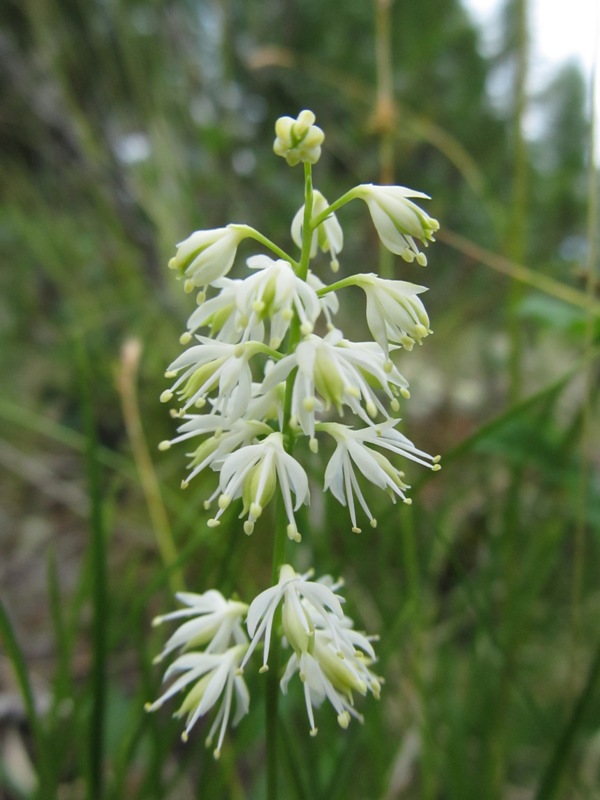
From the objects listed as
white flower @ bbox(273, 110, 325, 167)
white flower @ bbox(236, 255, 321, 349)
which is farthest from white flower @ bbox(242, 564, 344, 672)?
white flower @ bbox(273, 110, 325, 167)

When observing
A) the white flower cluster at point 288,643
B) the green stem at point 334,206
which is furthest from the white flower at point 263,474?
the green stem at point 334,206

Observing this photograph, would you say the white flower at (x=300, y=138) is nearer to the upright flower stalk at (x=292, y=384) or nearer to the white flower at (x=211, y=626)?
the upright flower stalk at (x=292, y=384)

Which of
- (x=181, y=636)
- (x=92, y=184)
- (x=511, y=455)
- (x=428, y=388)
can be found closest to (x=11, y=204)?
(x=92, y=184)

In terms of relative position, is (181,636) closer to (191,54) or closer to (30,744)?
(30,744)

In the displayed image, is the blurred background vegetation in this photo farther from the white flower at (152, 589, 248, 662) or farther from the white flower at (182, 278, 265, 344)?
the white flower at (182, 278, 265, 344)

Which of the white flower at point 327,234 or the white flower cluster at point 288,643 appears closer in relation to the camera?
the white flower cluster at point 288,643
